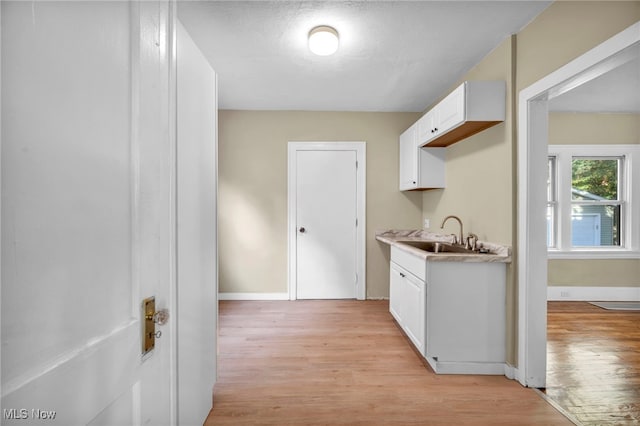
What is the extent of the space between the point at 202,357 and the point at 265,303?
96.4 inches

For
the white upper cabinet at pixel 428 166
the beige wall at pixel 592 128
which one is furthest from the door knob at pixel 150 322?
the beige wall at pixel 592 128

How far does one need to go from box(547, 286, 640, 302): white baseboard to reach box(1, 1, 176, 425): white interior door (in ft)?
16.1

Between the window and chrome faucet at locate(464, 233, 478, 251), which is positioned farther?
the window

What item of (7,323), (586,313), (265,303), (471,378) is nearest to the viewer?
(7,323)

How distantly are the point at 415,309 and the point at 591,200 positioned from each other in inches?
142

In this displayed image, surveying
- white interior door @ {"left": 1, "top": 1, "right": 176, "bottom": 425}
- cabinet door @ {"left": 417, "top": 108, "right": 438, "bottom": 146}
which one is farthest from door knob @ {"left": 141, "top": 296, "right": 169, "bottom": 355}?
cabinet door @ {"left": 417, "top": 108, "right": 438, "bottom": 146}

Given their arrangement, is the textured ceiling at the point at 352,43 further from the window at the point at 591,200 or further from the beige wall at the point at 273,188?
the window at the point at 591,200

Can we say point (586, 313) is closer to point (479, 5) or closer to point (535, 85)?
point (535, 85)

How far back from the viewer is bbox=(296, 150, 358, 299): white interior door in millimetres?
4195

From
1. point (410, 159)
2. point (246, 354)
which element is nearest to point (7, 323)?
point (246, 354)

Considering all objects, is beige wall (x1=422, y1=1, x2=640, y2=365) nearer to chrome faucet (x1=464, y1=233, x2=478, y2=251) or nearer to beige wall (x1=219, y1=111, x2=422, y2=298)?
chrome faucet (x1=464, y1=233, x2=478, y2=251)

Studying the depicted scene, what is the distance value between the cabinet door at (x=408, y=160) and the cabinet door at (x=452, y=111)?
2.20 feet

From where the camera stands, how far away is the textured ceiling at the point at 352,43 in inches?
81.1

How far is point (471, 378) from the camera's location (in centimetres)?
229
